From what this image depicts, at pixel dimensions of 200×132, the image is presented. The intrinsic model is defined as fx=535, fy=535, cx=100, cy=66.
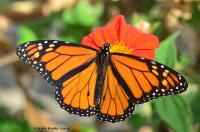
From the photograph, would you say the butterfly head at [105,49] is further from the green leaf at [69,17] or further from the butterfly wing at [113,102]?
the green leaf at [69,17]

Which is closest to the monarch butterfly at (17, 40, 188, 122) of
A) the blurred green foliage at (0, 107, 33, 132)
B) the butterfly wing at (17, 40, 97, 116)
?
the butterfly wing at (17, 40, 97, 116)

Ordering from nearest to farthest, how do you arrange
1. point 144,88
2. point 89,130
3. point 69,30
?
point 144,88
point 69,30
point 89,130

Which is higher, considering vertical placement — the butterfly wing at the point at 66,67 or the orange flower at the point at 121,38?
the orange flower at the point at 121,38

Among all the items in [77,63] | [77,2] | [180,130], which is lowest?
[180,130]

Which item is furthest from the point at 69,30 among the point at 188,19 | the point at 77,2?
the point at 188,19

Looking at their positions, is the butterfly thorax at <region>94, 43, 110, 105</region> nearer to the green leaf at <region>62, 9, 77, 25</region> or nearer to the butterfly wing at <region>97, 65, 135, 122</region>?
the butterfly wing at <region>97, 65, 135, 122</region>

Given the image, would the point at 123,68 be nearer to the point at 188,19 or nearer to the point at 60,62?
the point at 60,62

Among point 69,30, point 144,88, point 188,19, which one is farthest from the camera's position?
point 69,30

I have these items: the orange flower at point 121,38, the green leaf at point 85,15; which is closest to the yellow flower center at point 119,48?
the orange flower at point 121,38
